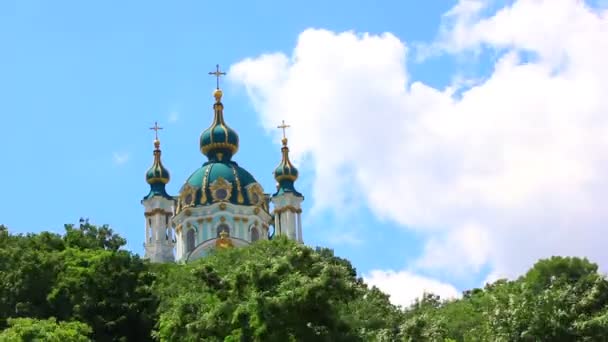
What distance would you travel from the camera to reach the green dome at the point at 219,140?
79.8 meters

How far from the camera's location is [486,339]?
96.6ft

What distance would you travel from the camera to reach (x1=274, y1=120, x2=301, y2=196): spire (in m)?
81.5

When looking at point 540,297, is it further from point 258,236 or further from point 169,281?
point 258,236

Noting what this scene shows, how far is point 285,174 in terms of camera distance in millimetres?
81438

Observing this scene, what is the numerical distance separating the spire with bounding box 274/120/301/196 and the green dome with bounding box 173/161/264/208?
217 cm

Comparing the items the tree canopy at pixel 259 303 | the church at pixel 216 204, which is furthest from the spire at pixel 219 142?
the tree canopy at pixel 259 303

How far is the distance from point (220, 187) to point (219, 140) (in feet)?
11.3

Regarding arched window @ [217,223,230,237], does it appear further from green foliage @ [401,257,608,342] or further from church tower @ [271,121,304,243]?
green foliage @ [401,257,608,342]

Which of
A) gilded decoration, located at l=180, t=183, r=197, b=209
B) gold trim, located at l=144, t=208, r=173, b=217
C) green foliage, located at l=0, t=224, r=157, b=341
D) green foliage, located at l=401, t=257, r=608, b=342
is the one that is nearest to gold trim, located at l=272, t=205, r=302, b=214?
gilded decoration, located at l=180, t=183, r=197, b=209

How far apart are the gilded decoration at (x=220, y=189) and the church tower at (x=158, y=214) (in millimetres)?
3882

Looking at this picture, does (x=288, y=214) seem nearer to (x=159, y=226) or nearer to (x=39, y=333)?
(x=159, y=226)

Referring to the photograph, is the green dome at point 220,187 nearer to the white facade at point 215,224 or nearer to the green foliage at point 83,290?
the white facade at point 215,224

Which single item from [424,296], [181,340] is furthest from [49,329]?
[424,296]

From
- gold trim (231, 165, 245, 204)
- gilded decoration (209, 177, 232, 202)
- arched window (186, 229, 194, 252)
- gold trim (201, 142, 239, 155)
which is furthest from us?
gold trim (201, 142, 239, 155)
